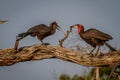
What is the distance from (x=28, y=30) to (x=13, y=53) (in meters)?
0.61

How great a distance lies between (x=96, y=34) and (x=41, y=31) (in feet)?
A: 4.04

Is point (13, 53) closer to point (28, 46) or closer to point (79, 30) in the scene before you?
point (28, 46)

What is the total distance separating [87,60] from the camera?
40.8 ft

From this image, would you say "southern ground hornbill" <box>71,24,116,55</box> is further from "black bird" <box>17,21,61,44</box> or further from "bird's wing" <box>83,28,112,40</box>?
"black bird" <box>17,21,61,44</box>

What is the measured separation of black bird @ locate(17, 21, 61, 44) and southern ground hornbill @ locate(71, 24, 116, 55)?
48 cm

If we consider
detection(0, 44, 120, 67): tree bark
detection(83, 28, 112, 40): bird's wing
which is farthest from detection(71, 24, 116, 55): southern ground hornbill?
detection(0, 44, 120, 67): tree bark

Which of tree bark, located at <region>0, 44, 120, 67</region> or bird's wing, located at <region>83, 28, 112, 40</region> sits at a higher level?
bird's wing, located at <region>83, 28, 112, 40</region>

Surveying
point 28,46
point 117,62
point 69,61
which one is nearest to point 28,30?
point 28,46

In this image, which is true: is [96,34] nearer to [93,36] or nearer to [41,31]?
[93,36]

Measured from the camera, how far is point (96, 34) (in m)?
12.7

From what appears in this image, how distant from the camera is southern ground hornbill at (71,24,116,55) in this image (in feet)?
41.3

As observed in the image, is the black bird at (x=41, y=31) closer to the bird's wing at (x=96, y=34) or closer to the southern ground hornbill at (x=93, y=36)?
the southern ground hornbill at (x=93, y=36)

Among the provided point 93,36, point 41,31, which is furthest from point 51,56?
point 93,36

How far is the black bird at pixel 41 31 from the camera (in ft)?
41.6
